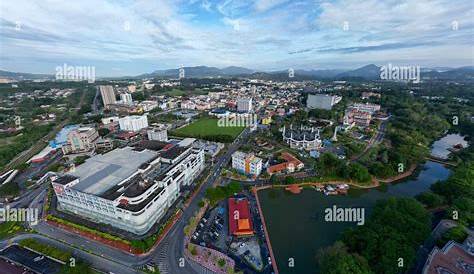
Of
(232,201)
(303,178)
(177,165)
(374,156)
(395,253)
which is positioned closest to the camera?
(395,253)

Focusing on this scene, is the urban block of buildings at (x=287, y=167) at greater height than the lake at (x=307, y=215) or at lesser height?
greater

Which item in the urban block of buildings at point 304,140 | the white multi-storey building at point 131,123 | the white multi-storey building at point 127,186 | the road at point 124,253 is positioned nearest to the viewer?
the road at point 124,253

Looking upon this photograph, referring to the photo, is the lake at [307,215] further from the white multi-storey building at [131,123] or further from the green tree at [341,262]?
the white multi-storey building at [131,123]

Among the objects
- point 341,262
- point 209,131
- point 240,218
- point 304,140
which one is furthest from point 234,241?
point 209,131

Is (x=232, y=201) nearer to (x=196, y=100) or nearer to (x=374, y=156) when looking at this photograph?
(x=374, y=156)

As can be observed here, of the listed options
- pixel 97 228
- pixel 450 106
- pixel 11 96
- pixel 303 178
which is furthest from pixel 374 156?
pixel 11 96

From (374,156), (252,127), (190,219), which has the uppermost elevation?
(252,127)

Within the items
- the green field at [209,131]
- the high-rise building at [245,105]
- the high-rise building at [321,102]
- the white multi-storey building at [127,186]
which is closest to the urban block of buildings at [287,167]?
the white multi-storey building at [127,186]
